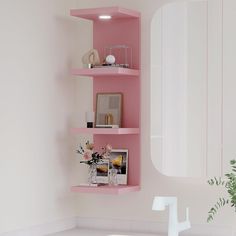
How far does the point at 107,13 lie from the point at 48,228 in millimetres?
1248

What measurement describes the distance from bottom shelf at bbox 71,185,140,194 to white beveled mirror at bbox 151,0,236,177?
189 mm

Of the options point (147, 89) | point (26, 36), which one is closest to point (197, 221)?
point (147, 89)

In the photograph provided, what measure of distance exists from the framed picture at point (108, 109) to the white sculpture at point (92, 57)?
9.2 inches

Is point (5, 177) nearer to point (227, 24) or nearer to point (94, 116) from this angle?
point (94, 116)

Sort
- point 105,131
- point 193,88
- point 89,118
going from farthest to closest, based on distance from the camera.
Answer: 1. point 89,118
2. point 105,131
3. point 193,88

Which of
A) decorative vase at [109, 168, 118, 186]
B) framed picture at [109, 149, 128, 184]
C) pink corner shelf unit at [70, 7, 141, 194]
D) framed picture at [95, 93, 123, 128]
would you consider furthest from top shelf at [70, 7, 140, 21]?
decorative vase at [109, 168, 118, 186]

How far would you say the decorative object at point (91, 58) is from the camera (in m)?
3.86

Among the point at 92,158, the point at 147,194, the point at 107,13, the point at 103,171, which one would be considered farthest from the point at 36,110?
the point at 147,194

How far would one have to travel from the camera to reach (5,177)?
3.54 m

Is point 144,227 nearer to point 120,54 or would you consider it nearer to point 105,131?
point 105,131

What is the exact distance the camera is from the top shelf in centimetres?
374

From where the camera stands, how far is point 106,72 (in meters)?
3.77

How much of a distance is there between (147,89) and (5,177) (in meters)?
0.95

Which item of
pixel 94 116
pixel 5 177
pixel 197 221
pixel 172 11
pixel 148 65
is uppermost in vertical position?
pixel 172 11
